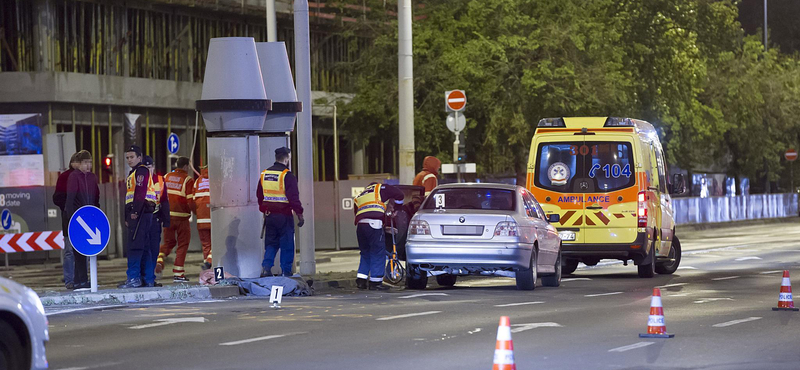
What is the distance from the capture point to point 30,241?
20.0 metres

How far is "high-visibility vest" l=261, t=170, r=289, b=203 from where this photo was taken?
18.5 metres

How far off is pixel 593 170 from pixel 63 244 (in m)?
8.10

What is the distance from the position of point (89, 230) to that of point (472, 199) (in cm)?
520

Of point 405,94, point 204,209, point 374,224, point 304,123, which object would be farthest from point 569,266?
point 204,209

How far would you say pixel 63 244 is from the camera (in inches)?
763

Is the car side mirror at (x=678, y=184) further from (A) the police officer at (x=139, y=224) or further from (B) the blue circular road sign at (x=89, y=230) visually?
(B) the blue circular road sign at (x=89, y=230)

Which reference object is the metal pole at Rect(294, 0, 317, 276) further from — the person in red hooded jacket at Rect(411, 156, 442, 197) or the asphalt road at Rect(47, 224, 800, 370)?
Answer: the asphalt road at Rect(47, 224, 800, 370)

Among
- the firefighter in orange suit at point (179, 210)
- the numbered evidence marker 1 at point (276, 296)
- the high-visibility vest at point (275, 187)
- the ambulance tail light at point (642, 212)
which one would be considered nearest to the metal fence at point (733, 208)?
the ambulance tail light at point (642, 212)

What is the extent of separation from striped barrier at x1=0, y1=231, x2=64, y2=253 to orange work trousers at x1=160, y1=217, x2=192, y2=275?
5.12ft

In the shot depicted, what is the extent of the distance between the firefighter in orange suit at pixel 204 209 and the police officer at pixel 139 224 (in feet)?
9.39

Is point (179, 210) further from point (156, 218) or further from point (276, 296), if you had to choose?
point (276, 296)

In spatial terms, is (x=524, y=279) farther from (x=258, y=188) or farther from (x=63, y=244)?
(x=63, y=244)

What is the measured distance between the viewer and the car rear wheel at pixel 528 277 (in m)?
18.5

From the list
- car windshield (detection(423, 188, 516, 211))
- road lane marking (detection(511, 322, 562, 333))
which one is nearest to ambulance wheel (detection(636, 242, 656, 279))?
car windshield (detection(423, 188, 516, 211))
